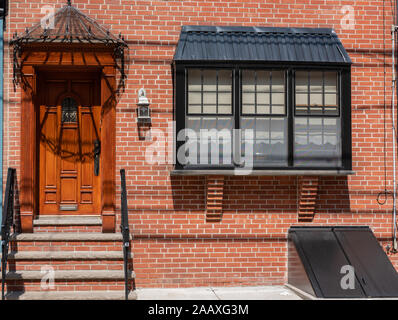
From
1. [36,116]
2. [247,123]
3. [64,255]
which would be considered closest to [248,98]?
[247,123]

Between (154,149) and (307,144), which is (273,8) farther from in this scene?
(154,149)

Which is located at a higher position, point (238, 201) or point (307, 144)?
point (307, 144)

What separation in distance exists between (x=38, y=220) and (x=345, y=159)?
4.59 m

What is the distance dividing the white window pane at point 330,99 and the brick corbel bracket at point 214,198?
1.93 metres

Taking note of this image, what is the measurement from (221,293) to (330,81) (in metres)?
3.46

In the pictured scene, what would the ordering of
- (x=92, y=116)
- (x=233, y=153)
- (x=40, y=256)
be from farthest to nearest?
(x=92, y=116) < (x=233, y=153) < (x=40, y=256)

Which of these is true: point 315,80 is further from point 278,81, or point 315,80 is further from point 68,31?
point 68,31

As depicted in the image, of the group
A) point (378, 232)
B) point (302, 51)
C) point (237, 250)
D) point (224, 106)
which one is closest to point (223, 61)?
point (224, 106)

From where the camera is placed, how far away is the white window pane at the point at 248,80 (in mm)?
7968

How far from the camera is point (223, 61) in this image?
7.84 metres

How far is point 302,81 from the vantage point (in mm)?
8055

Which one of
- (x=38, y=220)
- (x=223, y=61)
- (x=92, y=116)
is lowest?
(x=38, y=220)

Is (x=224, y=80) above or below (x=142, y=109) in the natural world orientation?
above

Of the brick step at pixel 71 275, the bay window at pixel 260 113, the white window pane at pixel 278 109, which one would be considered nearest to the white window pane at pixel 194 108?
the bay window at pixel 260 113
